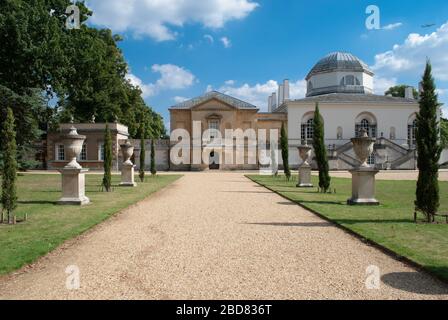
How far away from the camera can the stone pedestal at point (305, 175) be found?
67.7ft

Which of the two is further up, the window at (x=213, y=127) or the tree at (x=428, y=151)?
the window at (x=213, y=127)

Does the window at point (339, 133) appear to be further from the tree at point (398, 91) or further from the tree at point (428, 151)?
the tree at point (428, 151)

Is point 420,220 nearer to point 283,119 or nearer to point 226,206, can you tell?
point 226,206

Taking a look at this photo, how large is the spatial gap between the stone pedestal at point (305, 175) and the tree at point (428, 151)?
412 inches

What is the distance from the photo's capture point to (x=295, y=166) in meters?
48.7

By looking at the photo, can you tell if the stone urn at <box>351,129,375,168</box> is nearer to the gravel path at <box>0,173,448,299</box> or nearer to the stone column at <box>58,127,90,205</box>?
the gravel path at <box>0,173,448,299</box>

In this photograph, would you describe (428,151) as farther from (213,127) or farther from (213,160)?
(213,160)

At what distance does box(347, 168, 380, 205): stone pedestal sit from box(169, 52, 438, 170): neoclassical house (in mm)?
33247

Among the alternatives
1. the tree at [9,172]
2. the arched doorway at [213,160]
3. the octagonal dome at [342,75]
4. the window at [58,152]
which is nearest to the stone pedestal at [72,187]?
the tree at [9,172]

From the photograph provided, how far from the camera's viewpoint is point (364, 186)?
41.9 feet

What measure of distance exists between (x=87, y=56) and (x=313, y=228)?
99.5ft

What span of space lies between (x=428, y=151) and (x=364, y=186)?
310cm

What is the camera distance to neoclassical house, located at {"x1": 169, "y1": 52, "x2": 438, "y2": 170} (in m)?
47.0

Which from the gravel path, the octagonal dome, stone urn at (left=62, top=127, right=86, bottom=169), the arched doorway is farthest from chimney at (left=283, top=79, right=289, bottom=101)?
the gravel path
